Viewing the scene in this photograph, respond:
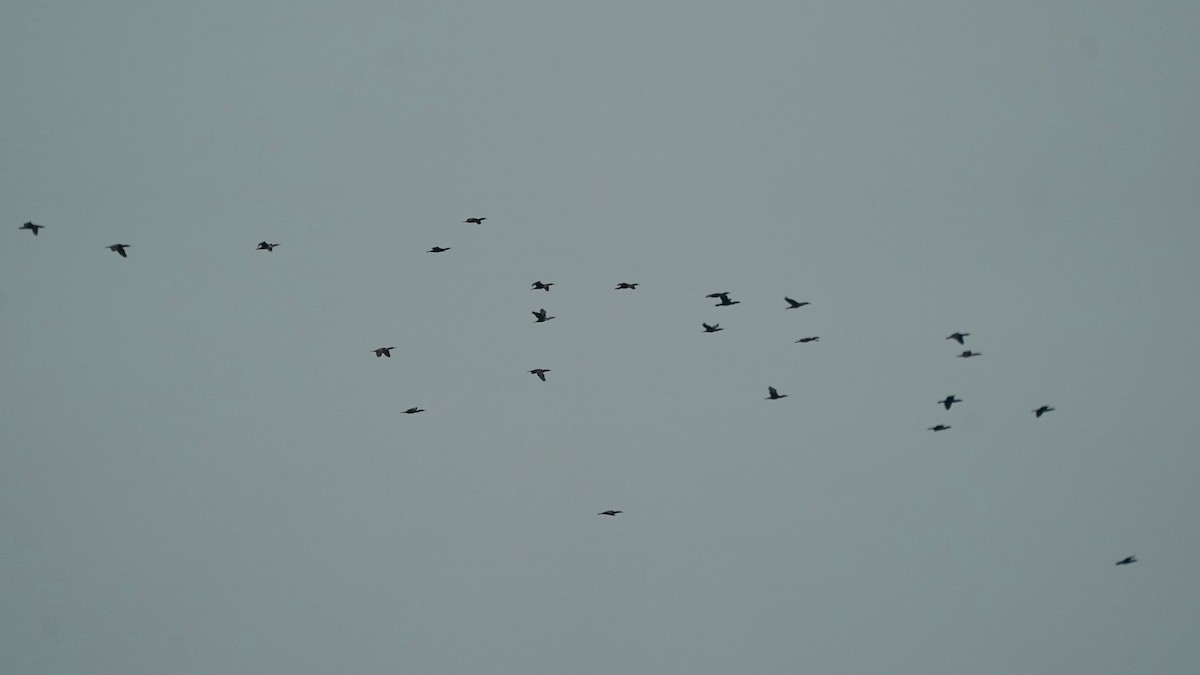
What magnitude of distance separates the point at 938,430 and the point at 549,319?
1436 inches

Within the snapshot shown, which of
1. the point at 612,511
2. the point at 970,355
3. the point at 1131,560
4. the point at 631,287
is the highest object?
the point at 631,287

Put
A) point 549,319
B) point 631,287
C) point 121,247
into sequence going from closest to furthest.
→ 1. point 121,247
2. point 549,319
3. point 631,287

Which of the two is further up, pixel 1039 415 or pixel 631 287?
pixel 631 287

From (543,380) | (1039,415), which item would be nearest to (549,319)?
(543,380)

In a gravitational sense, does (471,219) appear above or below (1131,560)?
above

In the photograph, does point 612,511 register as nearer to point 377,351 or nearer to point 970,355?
point 377,351

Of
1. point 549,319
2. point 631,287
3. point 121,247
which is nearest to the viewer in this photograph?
point 121,247

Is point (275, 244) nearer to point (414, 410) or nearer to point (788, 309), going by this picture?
point (414, 410)

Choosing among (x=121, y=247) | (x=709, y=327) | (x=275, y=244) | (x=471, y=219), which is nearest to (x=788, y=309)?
(x=709, y=327)

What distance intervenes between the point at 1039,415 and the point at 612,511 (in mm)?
38665

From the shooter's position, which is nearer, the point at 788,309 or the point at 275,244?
the point at 275,244

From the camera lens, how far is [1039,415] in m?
132

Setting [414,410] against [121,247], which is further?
[414,410]

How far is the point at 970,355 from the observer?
125500mm
